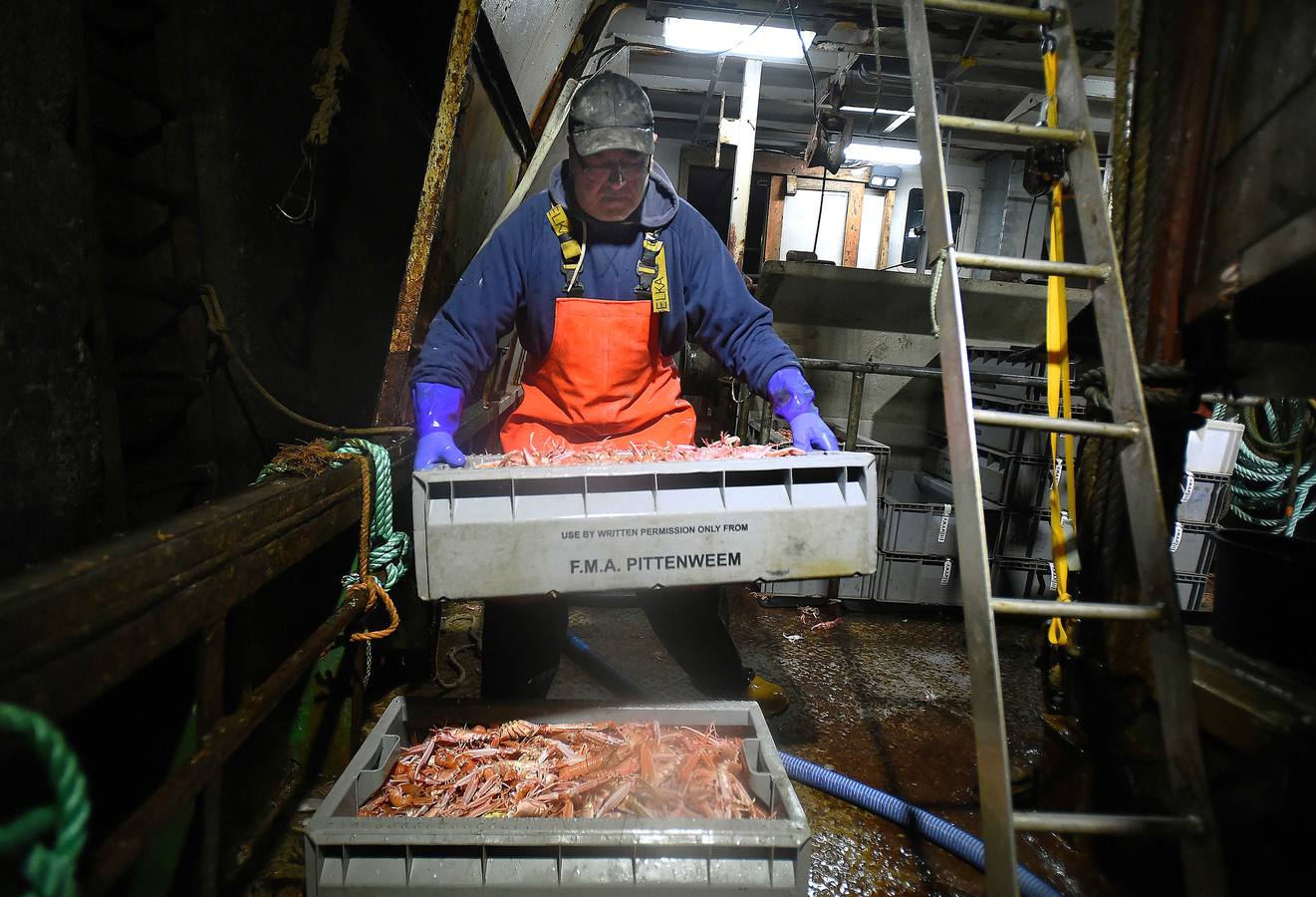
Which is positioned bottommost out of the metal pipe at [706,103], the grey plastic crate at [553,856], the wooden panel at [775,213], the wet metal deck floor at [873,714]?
the wet metal deck floor at [873,714]

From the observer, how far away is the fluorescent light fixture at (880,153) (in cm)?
998

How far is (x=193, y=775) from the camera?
4.46ft

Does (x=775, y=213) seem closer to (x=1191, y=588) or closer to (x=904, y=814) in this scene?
(x=1191, y=588)

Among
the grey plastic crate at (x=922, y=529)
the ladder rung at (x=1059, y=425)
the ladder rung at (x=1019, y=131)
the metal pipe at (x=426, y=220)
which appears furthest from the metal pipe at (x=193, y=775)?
the grey plastic crate at (x=922, y=529)

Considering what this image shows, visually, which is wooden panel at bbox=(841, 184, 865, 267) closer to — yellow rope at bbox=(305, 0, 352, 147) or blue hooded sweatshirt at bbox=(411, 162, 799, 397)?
blue hooded sweatshirt at bbox=(411, 162, 799, 397)

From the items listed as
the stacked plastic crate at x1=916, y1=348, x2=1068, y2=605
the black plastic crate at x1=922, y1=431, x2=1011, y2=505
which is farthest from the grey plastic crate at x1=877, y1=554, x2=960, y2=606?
the black plastic crate at x1=922, y1=431, x2=1011, y2=505

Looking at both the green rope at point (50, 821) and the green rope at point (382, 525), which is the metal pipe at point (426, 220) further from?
the green rope at point (50, 821)

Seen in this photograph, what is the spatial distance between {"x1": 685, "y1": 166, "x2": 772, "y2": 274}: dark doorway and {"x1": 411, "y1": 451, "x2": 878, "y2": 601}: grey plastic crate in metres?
11.9

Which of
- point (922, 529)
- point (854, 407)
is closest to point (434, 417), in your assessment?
point (854, 407)

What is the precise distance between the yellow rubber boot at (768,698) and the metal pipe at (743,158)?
4631 millimetres

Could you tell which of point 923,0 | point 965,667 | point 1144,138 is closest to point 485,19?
point 923,0

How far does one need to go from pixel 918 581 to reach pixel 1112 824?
3.38 m

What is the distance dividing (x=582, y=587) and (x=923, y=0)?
2.48 meters

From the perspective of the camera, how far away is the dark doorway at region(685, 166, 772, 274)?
512 inches
